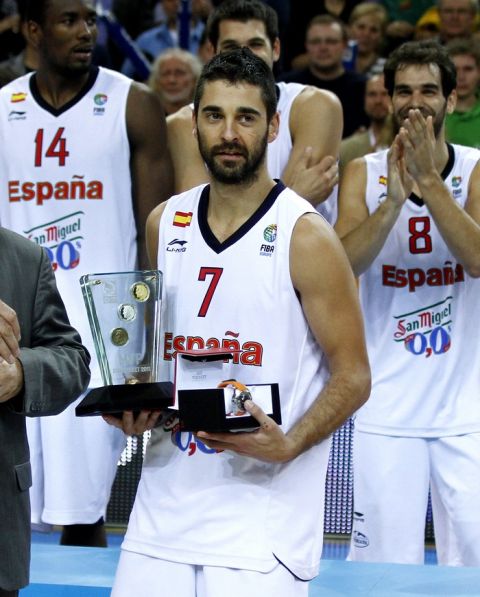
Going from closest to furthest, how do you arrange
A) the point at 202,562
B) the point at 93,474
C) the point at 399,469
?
the point at 202,562
the point at 399,469
the point at 93,474

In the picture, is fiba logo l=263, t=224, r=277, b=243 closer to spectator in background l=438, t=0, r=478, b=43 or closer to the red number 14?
the red number 14

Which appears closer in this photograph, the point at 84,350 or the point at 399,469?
the point at 84,350

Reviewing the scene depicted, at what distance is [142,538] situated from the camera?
335cm

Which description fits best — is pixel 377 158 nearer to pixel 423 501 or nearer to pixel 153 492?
pixel 423 501

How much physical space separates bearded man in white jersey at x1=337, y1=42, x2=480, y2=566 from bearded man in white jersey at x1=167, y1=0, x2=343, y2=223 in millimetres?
231

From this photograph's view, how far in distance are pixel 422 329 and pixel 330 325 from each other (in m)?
1.64

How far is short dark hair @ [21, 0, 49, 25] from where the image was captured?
5.18 meters

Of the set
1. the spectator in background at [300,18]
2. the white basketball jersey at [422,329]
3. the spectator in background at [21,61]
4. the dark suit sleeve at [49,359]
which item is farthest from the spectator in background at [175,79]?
the dark suit sleeve at [49,359]

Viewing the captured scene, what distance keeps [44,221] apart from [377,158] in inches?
55.4

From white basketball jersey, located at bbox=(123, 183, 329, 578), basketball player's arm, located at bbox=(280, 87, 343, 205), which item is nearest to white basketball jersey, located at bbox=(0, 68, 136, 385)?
basketball player's arm, located at bbox=(280, 87, 343, 205)

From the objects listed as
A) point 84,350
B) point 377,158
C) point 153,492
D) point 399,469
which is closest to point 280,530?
point 153,492

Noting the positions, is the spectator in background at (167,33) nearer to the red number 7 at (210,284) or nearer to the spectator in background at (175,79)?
the spectator in background at (175,79)

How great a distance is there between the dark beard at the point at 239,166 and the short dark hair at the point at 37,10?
2001 millimetres

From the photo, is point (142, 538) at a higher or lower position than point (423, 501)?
higher
